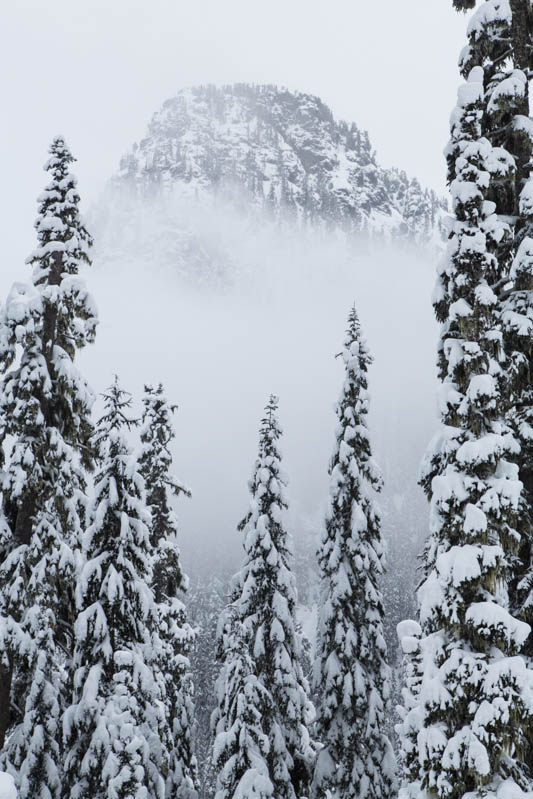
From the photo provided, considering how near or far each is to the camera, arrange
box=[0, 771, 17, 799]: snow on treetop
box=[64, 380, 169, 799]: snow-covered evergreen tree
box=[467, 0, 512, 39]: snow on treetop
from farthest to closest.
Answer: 1. box=[64, 380, 169, 799]: snow-covered evergreen tree
2. box=[467, 0, 512, 39]: snow on treetop
3. box=[0, 771, 17, 799]: snow on treetop

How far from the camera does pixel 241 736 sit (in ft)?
57.4

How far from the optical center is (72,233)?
15.3m

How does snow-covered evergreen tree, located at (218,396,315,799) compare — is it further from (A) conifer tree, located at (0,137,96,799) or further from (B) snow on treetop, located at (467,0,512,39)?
(B) snow on treetop, located at (467,0,512,39)

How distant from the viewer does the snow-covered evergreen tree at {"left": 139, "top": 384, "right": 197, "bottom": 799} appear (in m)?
21.3

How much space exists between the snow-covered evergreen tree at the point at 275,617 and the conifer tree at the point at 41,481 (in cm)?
692

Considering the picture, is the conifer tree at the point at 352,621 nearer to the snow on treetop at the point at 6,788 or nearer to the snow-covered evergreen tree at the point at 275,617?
the snow-covered evergreen tree at the point at 275,617

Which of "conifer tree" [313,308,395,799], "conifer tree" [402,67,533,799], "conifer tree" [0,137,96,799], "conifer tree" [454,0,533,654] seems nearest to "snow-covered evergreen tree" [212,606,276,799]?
"conifer tree" [0,137,96,799]

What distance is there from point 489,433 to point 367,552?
1346cm

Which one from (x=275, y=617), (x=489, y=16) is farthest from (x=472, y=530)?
(x=275, y=617)

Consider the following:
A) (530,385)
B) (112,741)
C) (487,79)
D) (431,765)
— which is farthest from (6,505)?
(487,79)

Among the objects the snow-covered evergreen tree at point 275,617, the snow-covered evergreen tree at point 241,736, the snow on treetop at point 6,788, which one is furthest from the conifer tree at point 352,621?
the snow on treetop at point 6,788

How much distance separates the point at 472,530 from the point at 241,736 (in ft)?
34.2

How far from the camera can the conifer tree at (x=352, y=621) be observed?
72.2 ft

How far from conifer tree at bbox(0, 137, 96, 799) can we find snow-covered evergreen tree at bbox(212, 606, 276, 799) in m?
4.58
